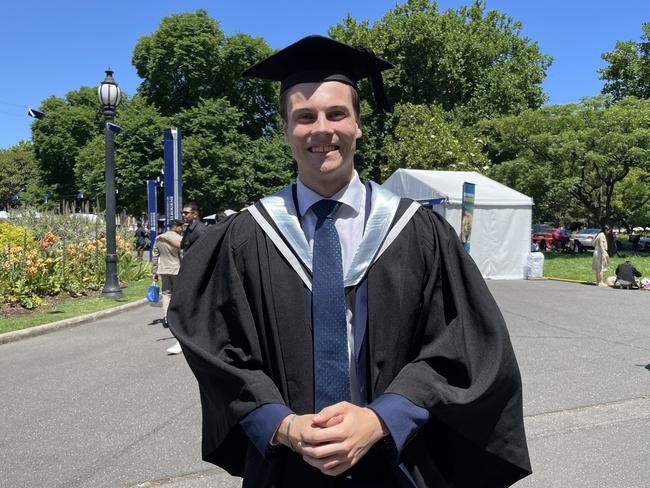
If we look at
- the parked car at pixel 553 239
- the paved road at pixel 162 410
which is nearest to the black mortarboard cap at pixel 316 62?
the paved road at pixel 162 410

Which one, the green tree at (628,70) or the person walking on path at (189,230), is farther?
the green tree at (628,70)

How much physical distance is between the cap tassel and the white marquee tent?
15311 millimetres

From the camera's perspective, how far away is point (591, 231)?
29938 millimetres

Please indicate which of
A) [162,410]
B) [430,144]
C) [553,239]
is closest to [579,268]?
[430,144]

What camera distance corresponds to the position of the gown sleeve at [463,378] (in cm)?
145

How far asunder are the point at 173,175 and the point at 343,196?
492 inches

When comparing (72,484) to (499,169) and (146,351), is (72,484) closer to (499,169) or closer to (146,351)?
(146,351)

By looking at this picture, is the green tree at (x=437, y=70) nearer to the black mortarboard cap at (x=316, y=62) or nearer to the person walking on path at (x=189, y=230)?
the person walking on path at (x=189, y=230)

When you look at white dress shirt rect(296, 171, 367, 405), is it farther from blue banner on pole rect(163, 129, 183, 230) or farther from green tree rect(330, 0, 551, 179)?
green tree rect(330, 0, 551, 179)

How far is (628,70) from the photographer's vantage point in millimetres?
34125

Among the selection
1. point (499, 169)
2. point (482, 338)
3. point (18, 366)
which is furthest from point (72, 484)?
point (499, 169)

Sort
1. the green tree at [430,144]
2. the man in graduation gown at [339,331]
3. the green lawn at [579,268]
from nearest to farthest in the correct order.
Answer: the man in graduation gown at [339,331] → the green lawn at [579,268] → the green tree at [430,144]

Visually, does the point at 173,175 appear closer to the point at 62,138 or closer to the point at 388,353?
the point at 388,353

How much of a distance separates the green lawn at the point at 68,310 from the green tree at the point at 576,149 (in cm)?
1837
